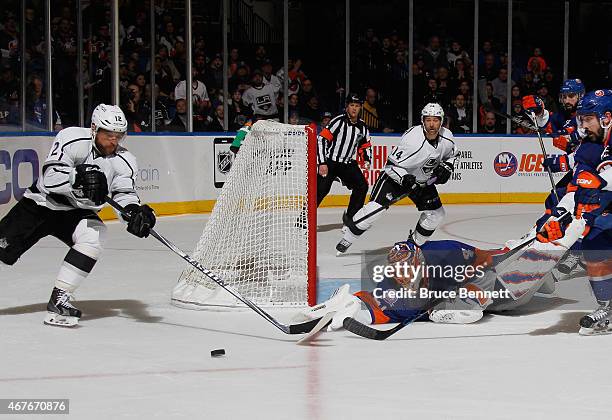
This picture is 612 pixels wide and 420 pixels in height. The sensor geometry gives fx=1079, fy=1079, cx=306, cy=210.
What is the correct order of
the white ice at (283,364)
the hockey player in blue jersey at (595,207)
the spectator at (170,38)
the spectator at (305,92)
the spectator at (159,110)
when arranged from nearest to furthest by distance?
the white ice at (283,364) → the hockey player in blue jersey at (595,207) → the spectator at (159,110) → the spectator at (170,38) → the spectator at (305,92)

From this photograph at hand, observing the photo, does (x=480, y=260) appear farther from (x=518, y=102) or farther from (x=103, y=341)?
(x=518, y=102)

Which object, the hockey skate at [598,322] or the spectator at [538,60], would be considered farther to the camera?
the spectator at [538,60]

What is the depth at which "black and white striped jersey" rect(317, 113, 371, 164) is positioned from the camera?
804 cm

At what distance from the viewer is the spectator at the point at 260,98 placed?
1095 centimetres

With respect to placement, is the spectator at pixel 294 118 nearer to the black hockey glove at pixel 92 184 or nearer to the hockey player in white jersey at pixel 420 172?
the hockey player in white jersey at pixel 420 172

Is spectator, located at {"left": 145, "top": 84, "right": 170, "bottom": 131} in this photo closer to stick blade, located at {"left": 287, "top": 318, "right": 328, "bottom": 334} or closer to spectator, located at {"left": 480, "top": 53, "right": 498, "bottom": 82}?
spectator, located at {"left": 480, "top": 53, "right": 498, "bottom": 82}

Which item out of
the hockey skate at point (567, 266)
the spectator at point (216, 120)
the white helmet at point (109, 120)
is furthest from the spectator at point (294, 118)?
the white helmet at point (109, 120)

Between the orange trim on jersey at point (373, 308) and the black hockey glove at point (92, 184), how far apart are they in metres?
1.15

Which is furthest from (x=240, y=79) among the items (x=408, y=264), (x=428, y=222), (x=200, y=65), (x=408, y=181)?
(x=408, y=264)

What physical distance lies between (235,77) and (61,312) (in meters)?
A: 6.46

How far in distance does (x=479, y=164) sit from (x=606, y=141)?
6.91 m

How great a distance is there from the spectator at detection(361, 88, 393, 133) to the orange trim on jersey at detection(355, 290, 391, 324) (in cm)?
694

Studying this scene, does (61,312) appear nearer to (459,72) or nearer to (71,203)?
(71,203)

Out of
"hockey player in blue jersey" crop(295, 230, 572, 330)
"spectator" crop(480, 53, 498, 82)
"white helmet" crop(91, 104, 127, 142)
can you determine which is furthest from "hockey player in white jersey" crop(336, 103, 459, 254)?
"spectator" crop(480, 53, 498, 82)
